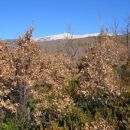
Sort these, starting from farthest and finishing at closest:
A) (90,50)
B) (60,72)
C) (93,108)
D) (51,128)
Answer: (90,50)
(60,72)
(93,108)
(51,128)

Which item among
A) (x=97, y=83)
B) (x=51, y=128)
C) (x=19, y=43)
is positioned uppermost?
(x=19, y=43)

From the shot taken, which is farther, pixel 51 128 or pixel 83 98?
pixel 83 98

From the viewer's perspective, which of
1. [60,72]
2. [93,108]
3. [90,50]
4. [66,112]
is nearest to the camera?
[66,112]

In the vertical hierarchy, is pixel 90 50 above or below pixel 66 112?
above

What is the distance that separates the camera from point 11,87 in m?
24.2

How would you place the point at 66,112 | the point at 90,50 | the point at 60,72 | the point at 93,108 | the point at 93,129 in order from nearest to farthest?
the point at 93,129 → the point at 66,112 → the point at 93,108 → the point at 60,72 → the point at 90,50

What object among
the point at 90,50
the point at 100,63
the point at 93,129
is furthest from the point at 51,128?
the point at 90,50

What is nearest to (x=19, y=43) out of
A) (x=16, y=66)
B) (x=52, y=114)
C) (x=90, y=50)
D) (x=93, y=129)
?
(x=16, y=66)

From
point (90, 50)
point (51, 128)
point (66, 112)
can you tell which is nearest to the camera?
point (51, 128)

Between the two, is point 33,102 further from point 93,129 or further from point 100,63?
Answer: point 93,129

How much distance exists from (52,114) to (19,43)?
5319 mm

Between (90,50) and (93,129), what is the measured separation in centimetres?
2254

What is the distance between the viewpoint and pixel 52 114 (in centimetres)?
2238

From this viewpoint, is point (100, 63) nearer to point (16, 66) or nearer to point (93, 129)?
point (16, 66)
